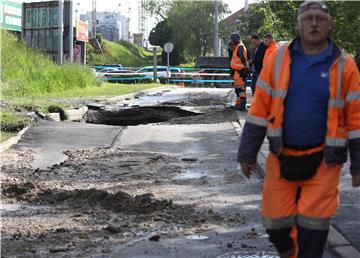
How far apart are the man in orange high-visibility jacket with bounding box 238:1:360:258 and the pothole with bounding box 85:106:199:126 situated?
43.9 feet

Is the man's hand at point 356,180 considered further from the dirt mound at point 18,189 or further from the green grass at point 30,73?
the green grass at point 30,73

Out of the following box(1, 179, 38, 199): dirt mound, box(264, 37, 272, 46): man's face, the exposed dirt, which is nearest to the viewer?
the exposed dirt

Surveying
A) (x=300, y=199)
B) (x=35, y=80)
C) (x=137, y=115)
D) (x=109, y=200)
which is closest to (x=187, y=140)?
(x=109, y=200)

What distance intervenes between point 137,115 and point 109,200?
11.5 m

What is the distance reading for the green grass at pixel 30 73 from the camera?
20922mm

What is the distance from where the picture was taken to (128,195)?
741cm

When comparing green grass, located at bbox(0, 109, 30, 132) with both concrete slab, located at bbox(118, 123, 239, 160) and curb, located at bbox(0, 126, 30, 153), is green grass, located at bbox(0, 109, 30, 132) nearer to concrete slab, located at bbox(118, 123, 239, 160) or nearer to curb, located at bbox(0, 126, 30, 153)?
curb, located at bbox(0, 126, 30, 153)

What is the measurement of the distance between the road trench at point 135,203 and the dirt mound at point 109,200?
1 centimetres

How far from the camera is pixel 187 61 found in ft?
269

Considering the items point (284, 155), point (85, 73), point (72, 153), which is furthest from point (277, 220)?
point (85, 73)

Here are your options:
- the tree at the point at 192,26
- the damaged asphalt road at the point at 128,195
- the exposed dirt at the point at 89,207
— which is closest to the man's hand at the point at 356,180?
the damaged asphalt road at the point at 128,195

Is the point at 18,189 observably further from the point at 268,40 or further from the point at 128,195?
the point at 268,40

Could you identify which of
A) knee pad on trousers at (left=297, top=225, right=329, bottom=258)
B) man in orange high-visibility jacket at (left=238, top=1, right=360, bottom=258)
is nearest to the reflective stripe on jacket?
man in orange high-visibility jacket at (left=238, top=1, right=360, bottom=258)

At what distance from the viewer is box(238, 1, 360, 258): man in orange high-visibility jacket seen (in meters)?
4.24
